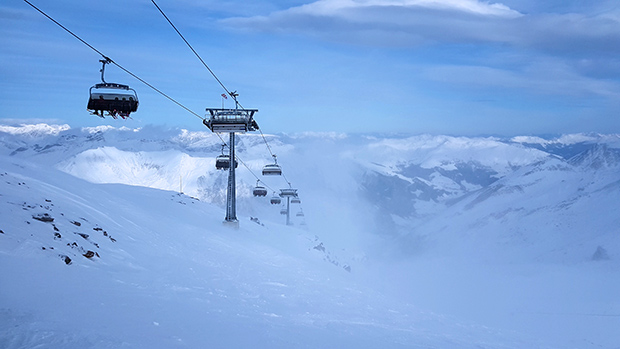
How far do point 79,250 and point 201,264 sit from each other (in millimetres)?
4829

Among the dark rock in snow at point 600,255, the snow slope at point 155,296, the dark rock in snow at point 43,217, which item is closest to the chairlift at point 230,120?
the snow slope at point 155,296

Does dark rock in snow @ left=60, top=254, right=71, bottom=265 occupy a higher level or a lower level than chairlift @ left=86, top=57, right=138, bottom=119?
lower

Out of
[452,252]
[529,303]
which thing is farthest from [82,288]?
[452,252]

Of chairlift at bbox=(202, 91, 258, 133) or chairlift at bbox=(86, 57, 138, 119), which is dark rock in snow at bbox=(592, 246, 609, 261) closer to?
chairlift at bbox=(202, 91, 258, 133)

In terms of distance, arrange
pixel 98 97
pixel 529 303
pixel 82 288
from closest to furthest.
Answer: pixel 82 288, pixel 98 97, pixel 529 303

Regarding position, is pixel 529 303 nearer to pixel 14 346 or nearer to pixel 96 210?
pixel 96 210

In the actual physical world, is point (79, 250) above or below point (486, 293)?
above

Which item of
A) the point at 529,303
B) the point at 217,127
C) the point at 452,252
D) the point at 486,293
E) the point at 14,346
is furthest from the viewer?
the point at 452,252

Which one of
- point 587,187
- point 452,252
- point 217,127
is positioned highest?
point 217,127

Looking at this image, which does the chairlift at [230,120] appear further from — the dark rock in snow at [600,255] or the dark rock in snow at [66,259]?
the dark rock in snow at [600,255]

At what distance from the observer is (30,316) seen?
7004 mm

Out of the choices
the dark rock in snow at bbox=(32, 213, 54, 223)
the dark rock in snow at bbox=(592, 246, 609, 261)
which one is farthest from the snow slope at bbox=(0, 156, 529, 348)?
the dark rock in snow at bbox=(592, 246, 609, 261)

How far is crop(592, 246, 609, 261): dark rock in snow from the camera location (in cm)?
11272

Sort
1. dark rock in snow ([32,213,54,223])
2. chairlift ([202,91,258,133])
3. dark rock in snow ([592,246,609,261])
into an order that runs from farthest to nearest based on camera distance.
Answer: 1. dark rock in snow ([592,246,609,261])
2. chairlift ([202,91,258,133])
3. dark rock in snow ([32,213,54,223])
